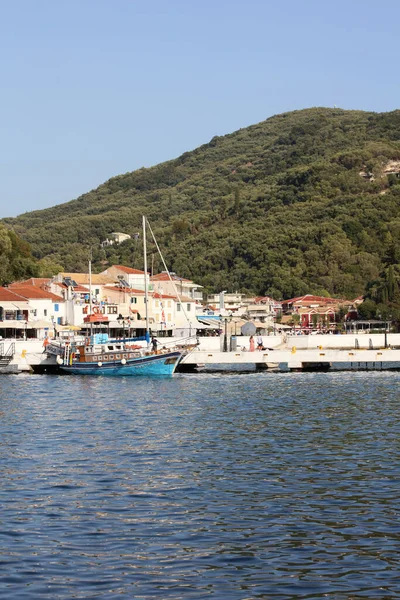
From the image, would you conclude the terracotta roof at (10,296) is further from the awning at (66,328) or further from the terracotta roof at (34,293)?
the awning at (66,328)

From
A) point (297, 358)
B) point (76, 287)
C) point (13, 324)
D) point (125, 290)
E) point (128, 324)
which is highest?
point (76, 287)

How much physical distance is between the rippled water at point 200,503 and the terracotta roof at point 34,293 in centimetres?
5122

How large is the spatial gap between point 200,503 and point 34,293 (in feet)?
246

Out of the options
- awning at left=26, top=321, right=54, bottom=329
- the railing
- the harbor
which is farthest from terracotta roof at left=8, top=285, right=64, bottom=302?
the railing

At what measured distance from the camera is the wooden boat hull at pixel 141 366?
212 feet

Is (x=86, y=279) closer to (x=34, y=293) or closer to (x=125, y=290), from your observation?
(x=125, y=290)

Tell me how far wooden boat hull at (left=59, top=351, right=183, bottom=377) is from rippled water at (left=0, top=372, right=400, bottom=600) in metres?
21.3

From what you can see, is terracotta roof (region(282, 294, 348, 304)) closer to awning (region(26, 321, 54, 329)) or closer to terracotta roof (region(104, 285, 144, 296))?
terracotta roof (region(104, 285, 144, 296))

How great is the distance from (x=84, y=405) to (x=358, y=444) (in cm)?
1830

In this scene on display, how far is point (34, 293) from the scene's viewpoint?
95.2 metres

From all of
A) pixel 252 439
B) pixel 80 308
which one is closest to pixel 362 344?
pixel 80 308

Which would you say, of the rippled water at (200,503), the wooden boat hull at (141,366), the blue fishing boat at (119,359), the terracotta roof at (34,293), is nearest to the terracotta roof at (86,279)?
the terracotta roof at (34,293)

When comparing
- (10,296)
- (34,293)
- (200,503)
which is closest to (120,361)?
(10,296)

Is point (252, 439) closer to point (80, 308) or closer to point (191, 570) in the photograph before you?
point (191, 570)
